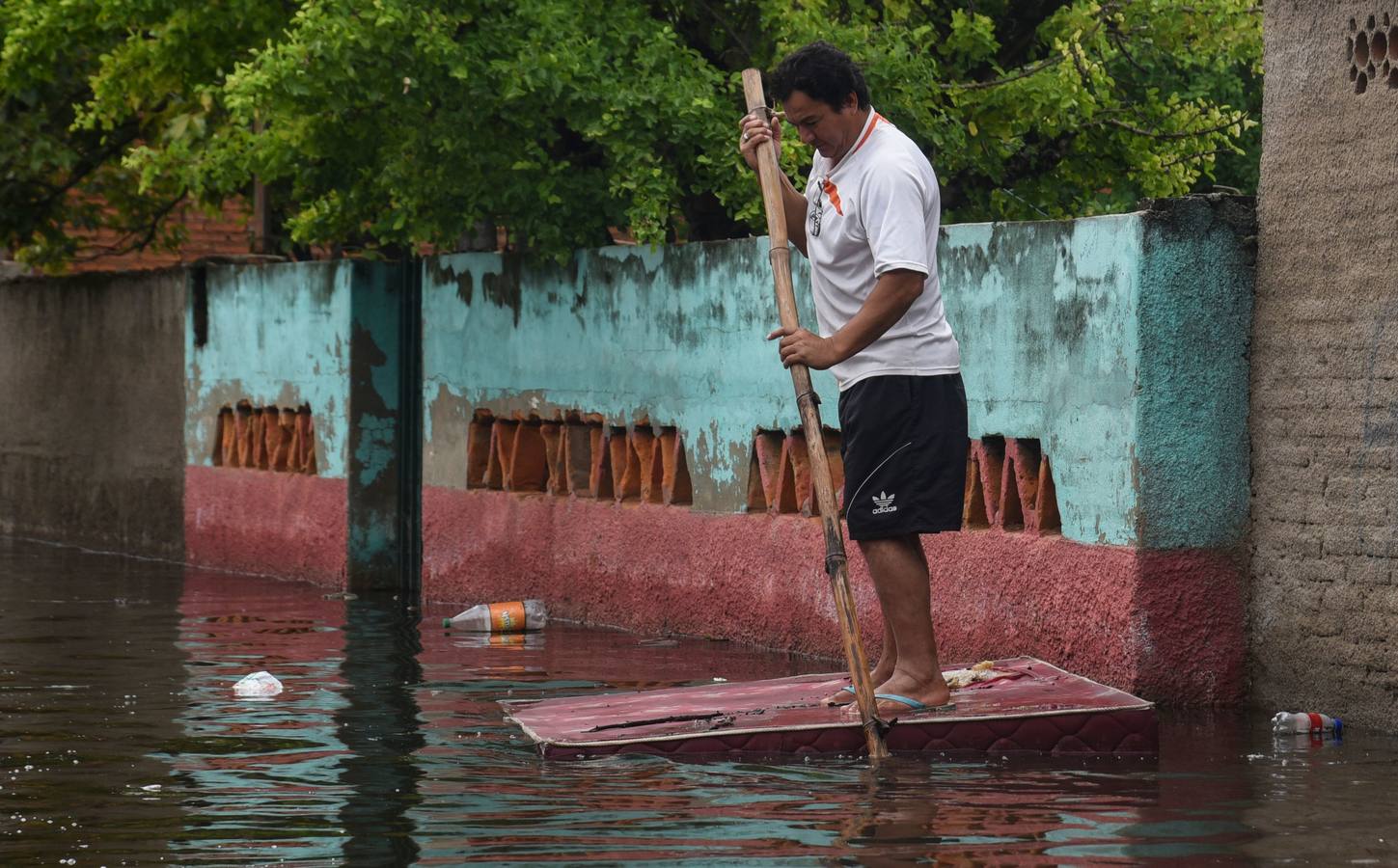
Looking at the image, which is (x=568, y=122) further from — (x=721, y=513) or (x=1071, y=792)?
(x=1071, y=792)

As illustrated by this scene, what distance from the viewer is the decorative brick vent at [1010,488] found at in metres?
9.02

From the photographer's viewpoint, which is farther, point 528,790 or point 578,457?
point 578,457

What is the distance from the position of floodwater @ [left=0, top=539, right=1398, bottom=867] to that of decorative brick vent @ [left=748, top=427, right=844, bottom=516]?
868mm

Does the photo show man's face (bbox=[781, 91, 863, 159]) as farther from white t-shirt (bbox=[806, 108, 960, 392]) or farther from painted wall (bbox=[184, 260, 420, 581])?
painted wall (bbox=[184, 260, 420, 581])

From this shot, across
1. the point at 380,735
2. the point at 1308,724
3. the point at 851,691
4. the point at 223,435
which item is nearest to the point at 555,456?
the point at 223,435

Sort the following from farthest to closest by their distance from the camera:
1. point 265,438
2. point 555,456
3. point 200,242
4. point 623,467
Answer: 1. point 200,242
2. point 265,438
3. point 555,456
4. point 623,467

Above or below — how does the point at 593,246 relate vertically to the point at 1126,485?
above

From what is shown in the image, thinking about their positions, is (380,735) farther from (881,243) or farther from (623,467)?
(623,467)

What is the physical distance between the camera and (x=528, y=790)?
6688 mm

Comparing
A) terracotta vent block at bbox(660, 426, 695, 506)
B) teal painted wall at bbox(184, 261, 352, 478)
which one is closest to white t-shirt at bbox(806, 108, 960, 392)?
terracotta vent block at bbox(660, 426, 695, 506)

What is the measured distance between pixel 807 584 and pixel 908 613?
120 inches

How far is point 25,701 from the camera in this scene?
8.94m

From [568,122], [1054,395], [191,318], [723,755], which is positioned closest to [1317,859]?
[723,755]

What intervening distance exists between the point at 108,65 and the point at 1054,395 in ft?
32.7
